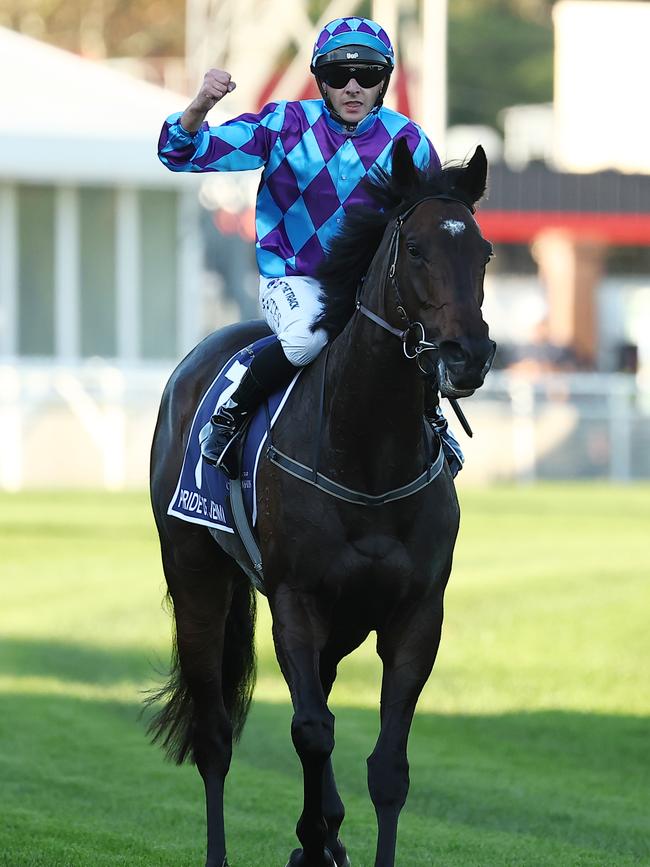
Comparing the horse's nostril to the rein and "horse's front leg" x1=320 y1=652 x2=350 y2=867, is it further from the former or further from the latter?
"horse's front leg" x1=320 y1=652 x2=350 y2=867

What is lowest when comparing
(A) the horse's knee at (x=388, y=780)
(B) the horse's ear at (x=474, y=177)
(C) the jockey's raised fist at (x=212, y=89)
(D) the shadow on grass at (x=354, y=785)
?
(D) the shadow on grass at (x=354, y=785)

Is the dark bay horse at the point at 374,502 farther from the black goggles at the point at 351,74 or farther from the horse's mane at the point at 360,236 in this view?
the black goggles at the point at 351,74

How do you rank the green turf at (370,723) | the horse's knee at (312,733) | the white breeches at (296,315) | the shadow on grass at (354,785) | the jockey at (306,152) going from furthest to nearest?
the green turf at (370,723)
the shadow on grass at (354,785)
the jockey at (306,152)
the white breeches at (296,315)
the horse's knee at (312,733)

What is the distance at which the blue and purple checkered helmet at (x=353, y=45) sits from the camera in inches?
197

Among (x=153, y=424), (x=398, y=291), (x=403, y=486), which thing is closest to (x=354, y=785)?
(x=403, y=486)

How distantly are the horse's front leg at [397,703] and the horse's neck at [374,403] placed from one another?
424 mm

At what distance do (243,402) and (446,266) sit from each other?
106 cm

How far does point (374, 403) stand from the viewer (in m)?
4.71

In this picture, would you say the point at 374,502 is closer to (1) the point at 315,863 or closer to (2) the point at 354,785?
(1) the point at 315,863

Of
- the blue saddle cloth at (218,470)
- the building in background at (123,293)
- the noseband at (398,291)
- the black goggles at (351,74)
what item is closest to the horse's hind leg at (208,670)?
the blue saddle cloth at (218,470)

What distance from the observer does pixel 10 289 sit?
2239cm

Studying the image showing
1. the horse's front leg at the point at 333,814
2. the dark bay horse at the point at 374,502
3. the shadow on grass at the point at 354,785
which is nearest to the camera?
the dark bay horse at the point at 374,502

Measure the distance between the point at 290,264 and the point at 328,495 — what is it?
86 cm

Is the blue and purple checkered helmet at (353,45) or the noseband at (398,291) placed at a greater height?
the blue and purple checkered helmet at (353,45)
